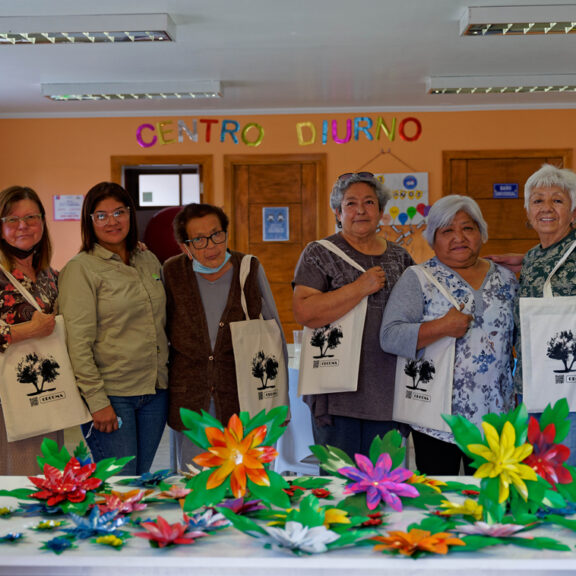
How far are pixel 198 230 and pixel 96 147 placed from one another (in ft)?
16.1

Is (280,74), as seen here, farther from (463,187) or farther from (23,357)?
(23,357)

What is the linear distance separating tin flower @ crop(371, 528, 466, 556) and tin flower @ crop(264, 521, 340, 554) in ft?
0.26

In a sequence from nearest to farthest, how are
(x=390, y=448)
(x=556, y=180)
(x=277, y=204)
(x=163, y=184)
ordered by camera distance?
(x=390, y=448), (x=556, y=180), (x=277, y=204), (x=163, y=184)

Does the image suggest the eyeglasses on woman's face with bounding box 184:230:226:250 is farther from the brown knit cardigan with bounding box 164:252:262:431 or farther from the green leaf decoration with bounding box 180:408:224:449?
the green leaf decoration with bounding box 180:408:224:449

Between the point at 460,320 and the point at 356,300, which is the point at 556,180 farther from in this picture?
the point at 356,300

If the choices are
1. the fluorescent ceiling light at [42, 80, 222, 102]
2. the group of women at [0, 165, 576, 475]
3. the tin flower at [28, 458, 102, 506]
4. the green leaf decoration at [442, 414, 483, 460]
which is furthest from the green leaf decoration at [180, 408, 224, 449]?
the fluorescent ceiling light at [42, 80, 222, 102]

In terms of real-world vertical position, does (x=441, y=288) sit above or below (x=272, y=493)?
above

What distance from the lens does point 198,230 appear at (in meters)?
2.21

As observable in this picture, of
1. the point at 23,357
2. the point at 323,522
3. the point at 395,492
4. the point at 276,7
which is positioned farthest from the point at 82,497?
the point at 276,7

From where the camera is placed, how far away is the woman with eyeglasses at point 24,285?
1.97 metres

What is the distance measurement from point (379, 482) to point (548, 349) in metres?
0.86

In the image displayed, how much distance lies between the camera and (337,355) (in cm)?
208

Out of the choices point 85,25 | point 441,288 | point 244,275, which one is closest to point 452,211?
point 441,288

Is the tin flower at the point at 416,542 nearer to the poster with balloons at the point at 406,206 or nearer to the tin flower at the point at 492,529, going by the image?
the tin flower at the point at 492,529
